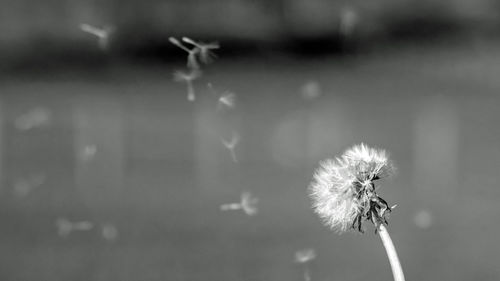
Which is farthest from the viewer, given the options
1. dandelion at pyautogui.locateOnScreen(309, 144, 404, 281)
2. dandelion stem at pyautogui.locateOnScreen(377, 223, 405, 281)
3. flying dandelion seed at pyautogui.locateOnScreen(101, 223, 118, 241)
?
flying dandelion seed at pyautogui.locateOnScreen(101, 223, 118, 241)

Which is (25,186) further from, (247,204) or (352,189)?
(352,189)

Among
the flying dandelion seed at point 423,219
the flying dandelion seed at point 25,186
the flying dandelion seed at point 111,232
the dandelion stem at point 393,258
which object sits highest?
the flying dandelion seed at point 25,186

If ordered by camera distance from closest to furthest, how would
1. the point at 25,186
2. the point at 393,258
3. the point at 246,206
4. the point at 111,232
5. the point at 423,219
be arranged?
1. the point at 393,258
2. the point at 246,206
3. the point at 111,232
4. the point at 423,219
5. the point at 25,186

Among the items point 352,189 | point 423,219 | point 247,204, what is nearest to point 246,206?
point 247,204

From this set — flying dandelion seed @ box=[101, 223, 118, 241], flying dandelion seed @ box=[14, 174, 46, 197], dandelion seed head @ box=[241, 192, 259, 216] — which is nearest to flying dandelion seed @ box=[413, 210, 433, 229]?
flying dandelion seed @ box=[101, 223, 118, 241]

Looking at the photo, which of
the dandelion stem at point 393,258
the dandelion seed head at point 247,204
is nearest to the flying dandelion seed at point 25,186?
the dandelion seed head at point 247,204

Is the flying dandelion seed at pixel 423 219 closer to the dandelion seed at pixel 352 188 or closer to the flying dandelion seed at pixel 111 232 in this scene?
the flying dandelion seed at pixel 111 232

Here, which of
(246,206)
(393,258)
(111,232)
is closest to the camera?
(393,258)

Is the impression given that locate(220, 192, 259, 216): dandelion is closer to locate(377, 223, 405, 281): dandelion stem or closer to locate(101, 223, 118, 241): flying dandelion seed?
locate(377, 223, 405, 281): dandelion stem
